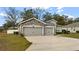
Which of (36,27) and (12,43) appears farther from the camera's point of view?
(36,27)

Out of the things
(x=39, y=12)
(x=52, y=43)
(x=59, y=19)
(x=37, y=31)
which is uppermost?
(x=39, y=12)

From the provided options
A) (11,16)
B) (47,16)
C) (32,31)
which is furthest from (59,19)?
(11,16)

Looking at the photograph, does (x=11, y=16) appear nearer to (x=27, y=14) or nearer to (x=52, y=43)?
(x=27, y=14)

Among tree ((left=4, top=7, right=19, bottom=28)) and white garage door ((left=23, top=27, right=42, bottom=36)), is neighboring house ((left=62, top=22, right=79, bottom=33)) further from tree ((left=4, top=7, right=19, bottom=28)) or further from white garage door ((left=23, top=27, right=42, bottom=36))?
tree ((left=4, top=7, right=19, bottom=28))

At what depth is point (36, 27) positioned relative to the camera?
10.5 meters

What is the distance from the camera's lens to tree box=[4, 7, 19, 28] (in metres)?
10.4

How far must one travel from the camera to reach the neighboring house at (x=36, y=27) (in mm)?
10461

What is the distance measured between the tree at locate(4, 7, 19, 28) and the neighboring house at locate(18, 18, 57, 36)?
5.3 inches

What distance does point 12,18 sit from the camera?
10406mm

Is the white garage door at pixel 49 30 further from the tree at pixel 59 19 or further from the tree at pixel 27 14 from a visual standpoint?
the tree at pixel 27 14

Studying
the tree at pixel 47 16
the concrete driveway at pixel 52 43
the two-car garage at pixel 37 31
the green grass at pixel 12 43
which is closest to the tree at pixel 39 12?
the tree at pixel 47 16

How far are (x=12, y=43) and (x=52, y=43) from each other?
0.64 m

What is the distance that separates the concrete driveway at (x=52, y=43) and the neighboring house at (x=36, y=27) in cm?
9
